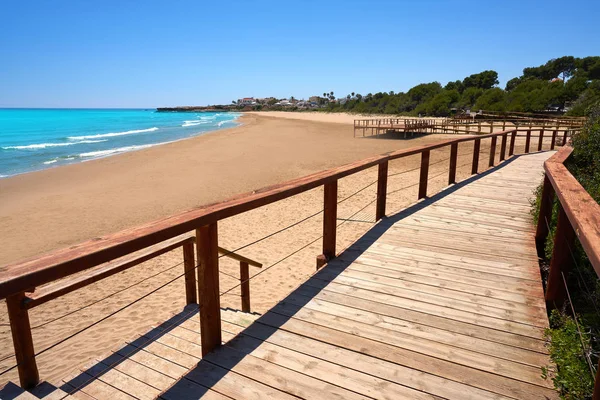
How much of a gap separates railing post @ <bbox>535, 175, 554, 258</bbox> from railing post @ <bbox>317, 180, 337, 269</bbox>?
2.19 meters

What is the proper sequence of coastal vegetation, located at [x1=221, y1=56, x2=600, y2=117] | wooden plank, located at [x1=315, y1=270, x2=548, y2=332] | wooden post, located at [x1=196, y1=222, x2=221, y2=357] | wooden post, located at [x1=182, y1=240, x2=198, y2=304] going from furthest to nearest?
coastal vegetation, located at [x1=221, y1=56, x2=600, y2=117], wooden post, located at [x1=182, y1=240, x2=198, y2=304], wooden plank, located at [x1=315, y1=270, x2=548, y2=332], wooden post, located at [x1=196, y1=222, x2=221, y2=357]

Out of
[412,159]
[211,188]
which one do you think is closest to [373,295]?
[211,188]

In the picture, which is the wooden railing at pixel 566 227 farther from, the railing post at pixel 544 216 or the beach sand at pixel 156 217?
the beach sand at pixel 156 217

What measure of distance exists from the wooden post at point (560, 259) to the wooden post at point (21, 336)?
133 inches

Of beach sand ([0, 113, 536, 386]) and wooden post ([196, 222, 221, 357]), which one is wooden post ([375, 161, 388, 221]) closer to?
beach sand ([0, 113, 536, 386])

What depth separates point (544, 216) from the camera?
4.23m

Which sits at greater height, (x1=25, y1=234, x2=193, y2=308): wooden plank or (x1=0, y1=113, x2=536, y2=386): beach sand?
(x1=25, y1=234, x2=193, y2=308): wooden plank

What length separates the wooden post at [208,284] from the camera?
222cm

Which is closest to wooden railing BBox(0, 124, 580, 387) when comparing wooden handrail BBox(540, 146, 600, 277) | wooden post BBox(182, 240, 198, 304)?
wooden post BBox(182, 240, 198, 304)

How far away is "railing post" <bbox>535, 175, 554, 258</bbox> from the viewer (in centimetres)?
413

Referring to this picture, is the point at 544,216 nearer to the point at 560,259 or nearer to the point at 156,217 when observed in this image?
the point at 560,259

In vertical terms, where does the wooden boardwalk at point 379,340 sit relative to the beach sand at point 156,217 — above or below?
above

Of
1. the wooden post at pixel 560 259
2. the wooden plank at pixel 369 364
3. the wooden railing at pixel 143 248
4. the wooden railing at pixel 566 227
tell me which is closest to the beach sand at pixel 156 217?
the wooden railing at pixel 143 248

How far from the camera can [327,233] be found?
3.79 m
